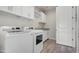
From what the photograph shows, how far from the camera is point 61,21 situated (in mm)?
3547

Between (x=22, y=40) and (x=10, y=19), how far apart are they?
36.2 inches

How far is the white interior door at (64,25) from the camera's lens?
3.23 m

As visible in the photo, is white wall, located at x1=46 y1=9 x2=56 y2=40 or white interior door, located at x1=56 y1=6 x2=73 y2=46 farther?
white wall, located at x1=46 y1=9 x2=56 y2=40

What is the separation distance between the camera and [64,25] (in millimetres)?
3422

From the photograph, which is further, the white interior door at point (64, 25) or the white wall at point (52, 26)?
the white wall at point (52, 26)

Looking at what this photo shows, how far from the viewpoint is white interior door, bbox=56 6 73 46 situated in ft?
10.6

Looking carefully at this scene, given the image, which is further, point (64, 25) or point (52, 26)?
point (52, 26)

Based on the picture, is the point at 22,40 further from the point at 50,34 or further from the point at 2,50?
the point at 50,34

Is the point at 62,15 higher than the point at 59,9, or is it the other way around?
the point at 59,9
